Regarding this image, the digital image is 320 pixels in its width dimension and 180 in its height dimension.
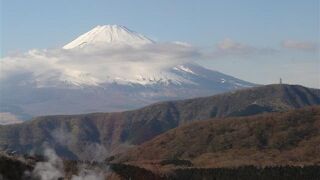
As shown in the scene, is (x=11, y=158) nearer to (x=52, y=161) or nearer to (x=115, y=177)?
(x=52, y=161)

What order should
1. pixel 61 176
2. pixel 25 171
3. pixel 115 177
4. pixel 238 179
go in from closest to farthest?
pixel 25 171, pixel 61 176, pixel 115 177, pixel 238 179

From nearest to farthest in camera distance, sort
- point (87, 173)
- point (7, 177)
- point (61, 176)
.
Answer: point (7, 177), point (61, 176), point (87, 173)

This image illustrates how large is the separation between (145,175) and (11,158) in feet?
243

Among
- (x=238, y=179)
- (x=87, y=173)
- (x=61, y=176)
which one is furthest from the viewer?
(x=238, y=179)

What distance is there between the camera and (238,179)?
618ft

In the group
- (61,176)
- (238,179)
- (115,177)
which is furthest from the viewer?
(238,179)

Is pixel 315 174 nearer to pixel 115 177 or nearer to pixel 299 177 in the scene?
pixel 299 177

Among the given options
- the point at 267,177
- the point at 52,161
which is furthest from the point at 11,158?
the point at 267,177

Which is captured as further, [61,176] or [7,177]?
[61,176]

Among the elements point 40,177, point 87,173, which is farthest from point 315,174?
point 40,177

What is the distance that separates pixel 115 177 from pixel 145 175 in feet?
118

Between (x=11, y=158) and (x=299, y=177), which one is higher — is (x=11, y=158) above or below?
above

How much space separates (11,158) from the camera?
407 ft

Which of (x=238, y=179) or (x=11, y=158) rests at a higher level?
(x=11, y=158)
